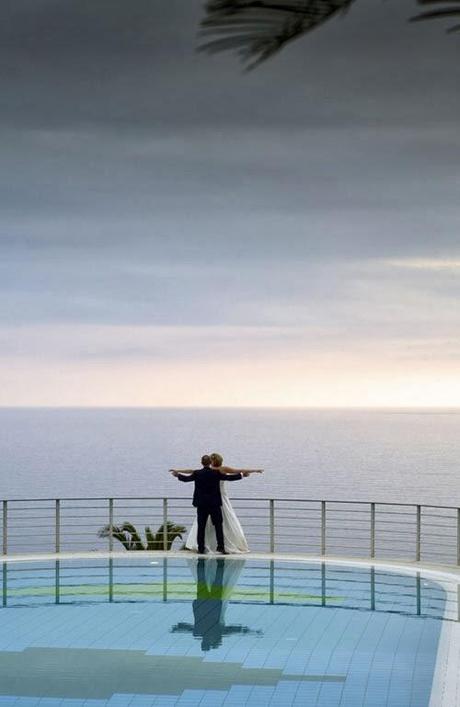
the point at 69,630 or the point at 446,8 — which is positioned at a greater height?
the point at 446,8

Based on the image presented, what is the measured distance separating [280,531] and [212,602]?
61.8 metres

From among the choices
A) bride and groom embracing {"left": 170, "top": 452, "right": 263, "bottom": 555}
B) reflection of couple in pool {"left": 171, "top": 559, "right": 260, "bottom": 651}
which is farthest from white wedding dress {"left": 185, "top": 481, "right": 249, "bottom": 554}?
reflection of couple in pool {"left": 171, "top": 559, "right": 260, "bottom": 651}

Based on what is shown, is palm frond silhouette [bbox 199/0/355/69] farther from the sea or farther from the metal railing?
the sea

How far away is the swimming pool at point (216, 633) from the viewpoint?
7660 millimetres

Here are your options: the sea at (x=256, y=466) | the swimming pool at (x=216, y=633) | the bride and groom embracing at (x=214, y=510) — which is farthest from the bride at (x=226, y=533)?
the sea at (x=256, y=466)

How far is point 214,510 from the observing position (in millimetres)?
12914

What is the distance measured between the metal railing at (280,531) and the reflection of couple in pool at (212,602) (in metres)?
0.68

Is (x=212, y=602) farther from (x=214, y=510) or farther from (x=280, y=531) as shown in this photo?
(x=280, y=531)

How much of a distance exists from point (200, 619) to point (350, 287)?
64.5 metres

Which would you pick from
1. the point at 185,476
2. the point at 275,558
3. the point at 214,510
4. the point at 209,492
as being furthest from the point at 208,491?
the point at 275,558

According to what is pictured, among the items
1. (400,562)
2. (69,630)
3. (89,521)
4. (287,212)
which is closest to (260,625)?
(69,630)

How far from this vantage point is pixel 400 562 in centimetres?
1281

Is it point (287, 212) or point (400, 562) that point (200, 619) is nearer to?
point (400, 562)

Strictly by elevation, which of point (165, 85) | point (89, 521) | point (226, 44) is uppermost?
point (165, 85)
